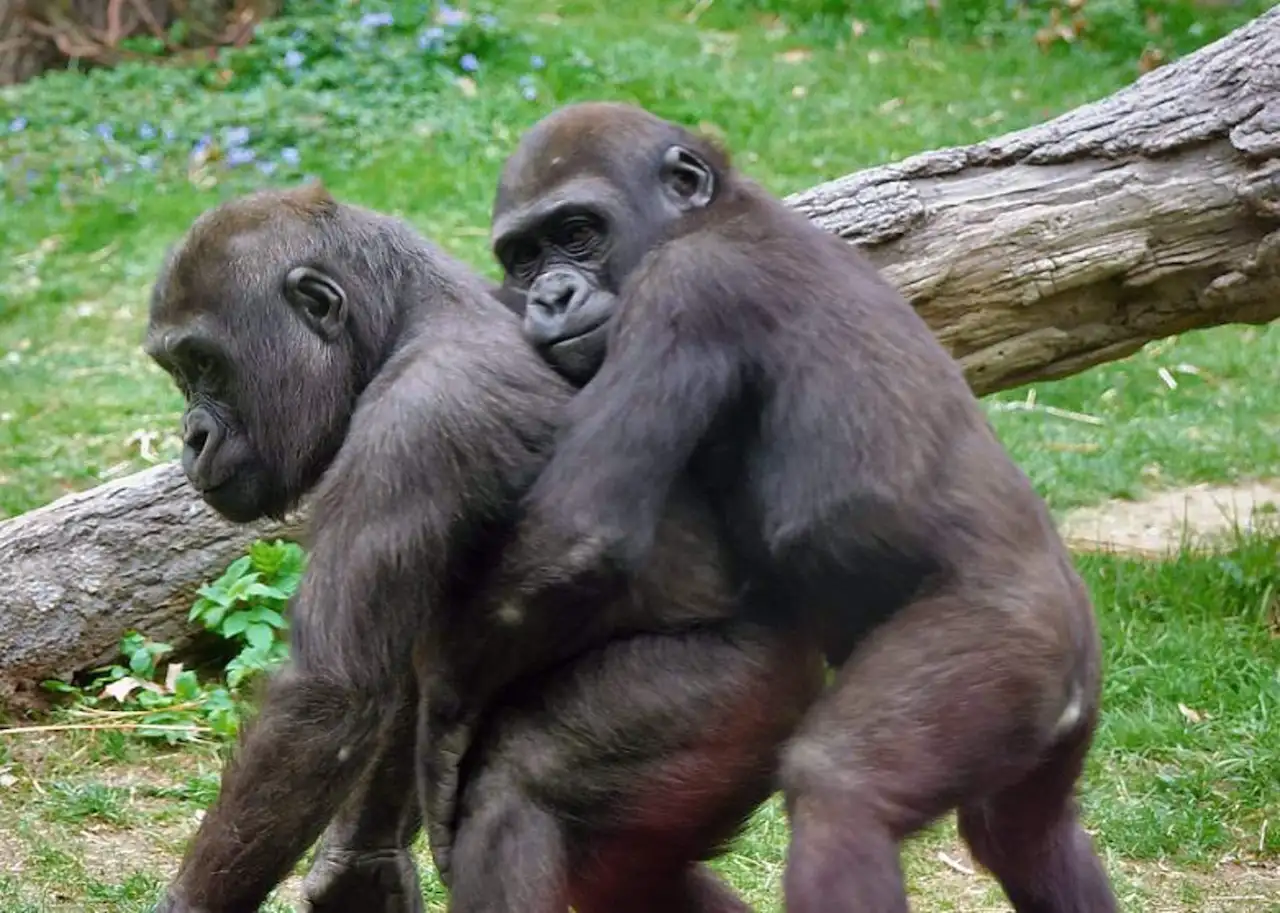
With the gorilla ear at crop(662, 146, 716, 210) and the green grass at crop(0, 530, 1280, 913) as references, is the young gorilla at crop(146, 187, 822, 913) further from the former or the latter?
the green grass at crop(0, 530, 1280, 913)

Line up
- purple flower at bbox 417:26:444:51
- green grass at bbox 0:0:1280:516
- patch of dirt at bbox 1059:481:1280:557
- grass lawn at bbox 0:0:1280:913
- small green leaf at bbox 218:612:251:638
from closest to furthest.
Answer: grass lawn at bbox 0:0:1280:913 → small green leaf at bbox 218:612:251:638 → patch of dirt at bbox 1059:481:1280:557 → green grass at bbox 0:0:1280:516 → purple flower at bbox 417:26:444:51

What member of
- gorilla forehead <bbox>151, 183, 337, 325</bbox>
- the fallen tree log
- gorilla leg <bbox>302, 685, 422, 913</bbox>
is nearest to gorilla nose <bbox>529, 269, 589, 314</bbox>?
gorilla forehead <bbox>151, 183, 337, 325</bbox>

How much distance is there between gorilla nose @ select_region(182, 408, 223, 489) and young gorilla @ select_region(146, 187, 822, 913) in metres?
0.01

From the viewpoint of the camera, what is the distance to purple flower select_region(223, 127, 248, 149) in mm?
11602

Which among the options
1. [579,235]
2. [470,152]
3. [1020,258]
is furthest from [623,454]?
[470,152]

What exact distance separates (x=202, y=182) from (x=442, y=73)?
191 centimetres

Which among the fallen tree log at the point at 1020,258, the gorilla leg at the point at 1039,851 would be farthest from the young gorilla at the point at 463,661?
the fallen tree log at the point at 1020,258

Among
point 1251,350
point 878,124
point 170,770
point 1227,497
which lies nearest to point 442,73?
point 878,124

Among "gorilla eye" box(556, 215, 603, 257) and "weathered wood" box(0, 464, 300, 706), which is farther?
"weathered wood" box(0, 464, 300, 706)

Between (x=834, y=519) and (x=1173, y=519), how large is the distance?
4195mm

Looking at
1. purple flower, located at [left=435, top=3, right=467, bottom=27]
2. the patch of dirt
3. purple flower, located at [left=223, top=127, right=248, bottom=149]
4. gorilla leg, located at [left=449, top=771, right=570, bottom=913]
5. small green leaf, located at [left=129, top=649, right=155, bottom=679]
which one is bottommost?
the patch of dirt

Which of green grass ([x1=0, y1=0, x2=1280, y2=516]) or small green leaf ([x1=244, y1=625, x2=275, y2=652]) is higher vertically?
small green leaf ([x1=244, y1=625, x2=275, y2=652])

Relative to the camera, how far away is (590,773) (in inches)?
137

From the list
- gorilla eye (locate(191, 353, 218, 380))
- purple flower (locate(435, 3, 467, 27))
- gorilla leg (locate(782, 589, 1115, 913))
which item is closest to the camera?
gorilla leg (locate(782, 589, 1115, 913))
